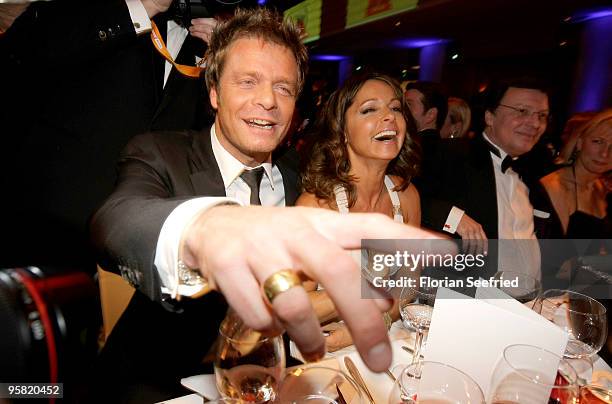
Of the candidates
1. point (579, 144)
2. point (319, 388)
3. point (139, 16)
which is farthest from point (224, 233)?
point (579, 144)

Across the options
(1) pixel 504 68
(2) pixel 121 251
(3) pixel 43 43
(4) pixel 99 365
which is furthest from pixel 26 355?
(1) pixel 504 68

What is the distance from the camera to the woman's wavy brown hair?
2.01 metres

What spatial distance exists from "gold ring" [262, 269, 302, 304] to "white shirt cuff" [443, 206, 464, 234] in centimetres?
211

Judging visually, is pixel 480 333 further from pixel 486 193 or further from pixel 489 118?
pixel 489 118

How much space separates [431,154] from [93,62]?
7.14ft

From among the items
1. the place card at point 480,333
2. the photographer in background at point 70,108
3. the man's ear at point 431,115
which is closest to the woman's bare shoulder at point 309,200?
the photographer in background at point 70,108

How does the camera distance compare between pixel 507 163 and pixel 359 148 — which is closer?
pixel 359 148

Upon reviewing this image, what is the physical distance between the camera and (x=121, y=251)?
2.24 feet

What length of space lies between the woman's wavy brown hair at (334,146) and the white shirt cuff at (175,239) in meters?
1.40

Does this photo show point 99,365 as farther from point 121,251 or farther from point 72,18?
point 72,18

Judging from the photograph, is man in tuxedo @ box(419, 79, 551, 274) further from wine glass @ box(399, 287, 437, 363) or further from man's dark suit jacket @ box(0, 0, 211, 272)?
man's dark suit jacket @ box(0, 0, 211, 272)

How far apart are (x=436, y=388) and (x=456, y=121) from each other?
397cm

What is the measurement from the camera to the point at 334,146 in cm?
221

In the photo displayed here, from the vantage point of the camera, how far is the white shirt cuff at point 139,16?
1460mm
